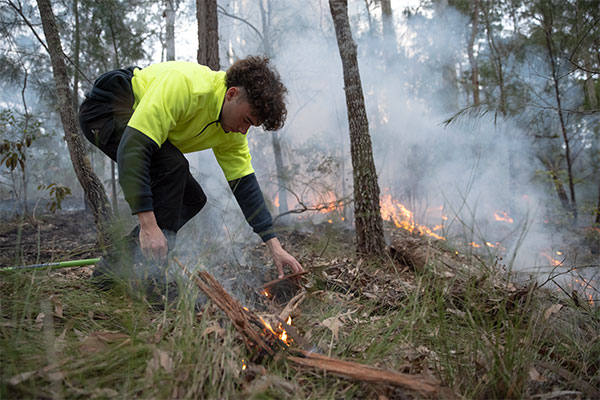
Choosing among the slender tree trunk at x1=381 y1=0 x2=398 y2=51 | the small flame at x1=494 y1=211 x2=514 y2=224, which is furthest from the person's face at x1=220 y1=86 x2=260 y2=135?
the slender tree trunk at x1=381 y1=0 x2=398 y2=51

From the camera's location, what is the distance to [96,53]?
7566 millimetres

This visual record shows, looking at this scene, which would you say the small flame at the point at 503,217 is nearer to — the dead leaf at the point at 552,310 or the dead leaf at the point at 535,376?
the dead leaf at the point at 552,310

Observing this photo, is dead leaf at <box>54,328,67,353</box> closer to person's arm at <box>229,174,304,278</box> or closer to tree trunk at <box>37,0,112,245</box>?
person's arm at <box>229,174,304,278</box>

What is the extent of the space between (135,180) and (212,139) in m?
0.65

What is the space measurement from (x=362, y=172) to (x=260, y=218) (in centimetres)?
126

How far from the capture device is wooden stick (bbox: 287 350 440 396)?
43.7 inches

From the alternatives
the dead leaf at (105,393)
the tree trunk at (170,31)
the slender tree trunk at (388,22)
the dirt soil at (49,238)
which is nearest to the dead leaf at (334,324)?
the dead leaf at (105,393)

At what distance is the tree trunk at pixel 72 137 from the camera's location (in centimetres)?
316

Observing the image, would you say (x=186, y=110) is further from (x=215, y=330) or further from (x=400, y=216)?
(x=400, y=216)

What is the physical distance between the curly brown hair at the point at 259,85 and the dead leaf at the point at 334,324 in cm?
107

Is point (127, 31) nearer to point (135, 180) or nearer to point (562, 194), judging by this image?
point (135, 180)

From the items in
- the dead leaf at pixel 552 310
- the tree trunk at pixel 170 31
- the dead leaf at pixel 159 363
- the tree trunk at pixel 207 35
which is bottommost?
the dead leaf at pixel 552 310

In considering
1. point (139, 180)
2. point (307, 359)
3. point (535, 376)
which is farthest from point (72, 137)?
point (535, 376)

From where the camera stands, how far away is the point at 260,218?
2.25 metres
